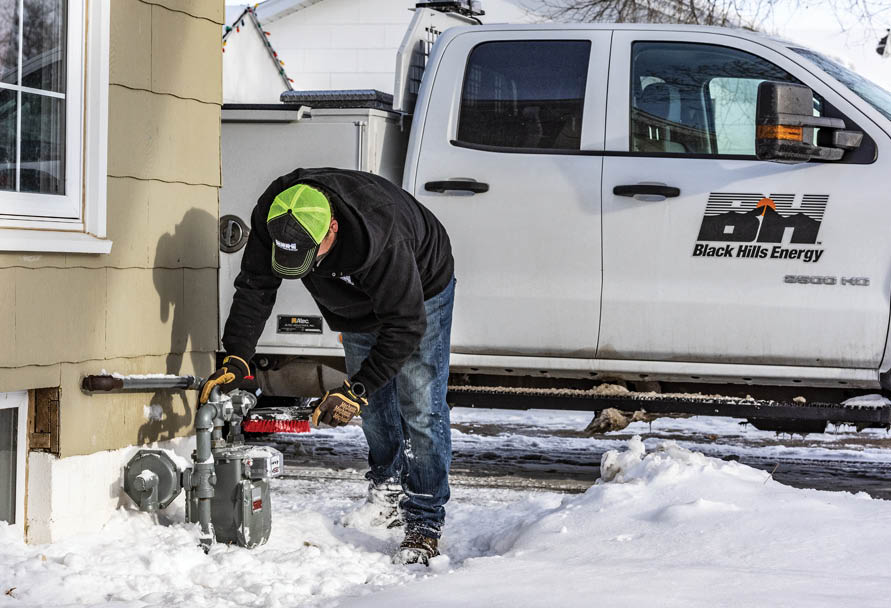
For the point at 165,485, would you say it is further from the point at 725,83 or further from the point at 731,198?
the point at 725,83

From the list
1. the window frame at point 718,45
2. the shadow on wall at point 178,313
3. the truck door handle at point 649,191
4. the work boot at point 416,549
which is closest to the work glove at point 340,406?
the work boot at point 416,549

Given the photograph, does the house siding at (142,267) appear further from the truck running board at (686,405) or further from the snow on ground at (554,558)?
the truck running board at (686,405)

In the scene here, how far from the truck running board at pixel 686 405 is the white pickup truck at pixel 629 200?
7cm

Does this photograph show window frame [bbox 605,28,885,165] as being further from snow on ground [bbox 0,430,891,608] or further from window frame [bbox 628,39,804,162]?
snow on ground [bbox 0,430,891,608]

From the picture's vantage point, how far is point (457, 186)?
5652 mm

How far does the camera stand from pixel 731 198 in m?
5.44

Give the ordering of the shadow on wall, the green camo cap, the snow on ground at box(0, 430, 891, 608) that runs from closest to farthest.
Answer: the snow on ground at box(0, 430, 891, 608)
the green camo cap
the shadow on wall

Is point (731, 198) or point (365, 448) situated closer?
point (731, 198)

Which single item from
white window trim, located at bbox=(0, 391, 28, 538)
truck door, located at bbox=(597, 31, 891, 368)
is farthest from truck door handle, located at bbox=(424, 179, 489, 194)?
white window trim, located at bbox=(0, 391, 28, 538)

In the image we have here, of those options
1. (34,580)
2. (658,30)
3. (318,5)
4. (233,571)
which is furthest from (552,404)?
(318,5)

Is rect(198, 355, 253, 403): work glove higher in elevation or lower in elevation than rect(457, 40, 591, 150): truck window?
lower

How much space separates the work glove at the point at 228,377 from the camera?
4.26 meters

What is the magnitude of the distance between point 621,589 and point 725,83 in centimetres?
310

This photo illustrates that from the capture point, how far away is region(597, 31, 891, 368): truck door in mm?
5398
